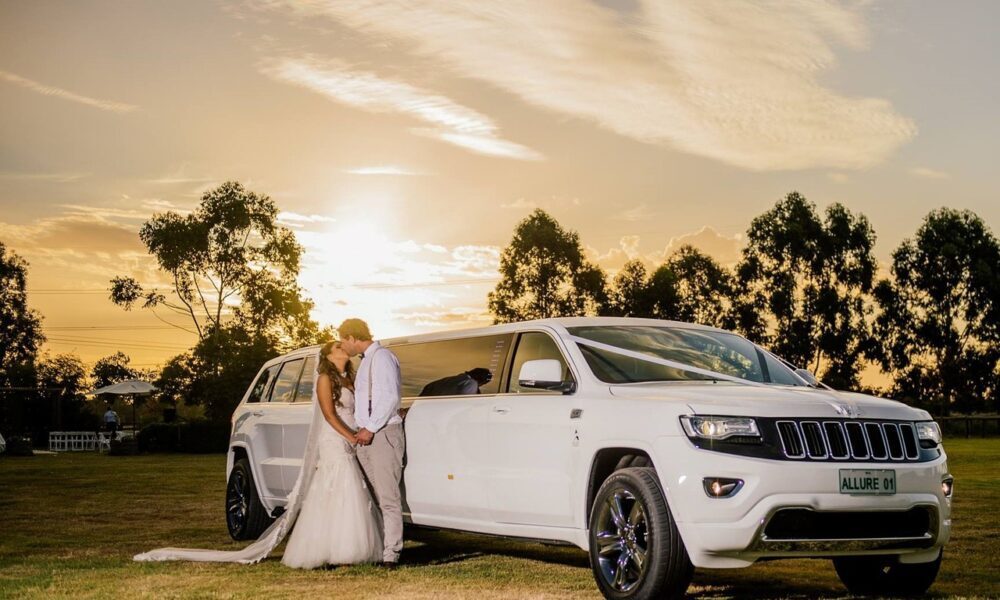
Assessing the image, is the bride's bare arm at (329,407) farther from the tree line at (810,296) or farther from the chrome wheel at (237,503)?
the tree line at (810,296)

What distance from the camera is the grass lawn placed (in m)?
9.05

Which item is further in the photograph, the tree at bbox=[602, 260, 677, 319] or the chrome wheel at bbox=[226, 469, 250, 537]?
the tree at bbox=[602, 260, 677, 319]

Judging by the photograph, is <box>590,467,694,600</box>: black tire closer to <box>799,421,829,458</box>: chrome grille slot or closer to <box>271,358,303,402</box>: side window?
<box>799,421,829,458</box>: chrome grille slot

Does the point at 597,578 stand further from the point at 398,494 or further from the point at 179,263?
the point at 179,263

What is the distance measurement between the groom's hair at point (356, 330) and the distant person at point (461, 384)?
0.75 metres

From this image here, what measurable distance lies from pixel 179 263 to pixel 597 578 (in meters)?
56.3

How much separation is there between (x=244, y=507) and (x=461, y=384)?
4.66m

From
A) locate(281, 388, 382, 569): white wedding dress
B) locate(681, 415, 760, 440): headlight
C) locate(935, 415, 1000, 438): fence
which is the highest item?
locate(681, 415, 760, 440): headlight

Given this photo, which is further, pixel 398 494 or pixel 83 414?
pixel 83 414

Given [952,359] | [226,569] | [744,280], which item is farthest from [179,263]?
[226,569]

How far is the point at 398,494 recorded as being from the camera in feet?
34.3

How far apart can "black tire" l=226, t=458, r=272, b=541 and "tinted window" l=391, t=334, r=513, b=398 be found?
10.5 feet

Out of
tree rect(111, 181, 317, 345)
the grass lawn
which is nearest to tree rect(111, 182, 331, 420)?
tree rect(111, 181, 317, 345)

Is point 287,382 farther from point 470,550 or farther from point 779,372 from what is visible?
point 779,372
